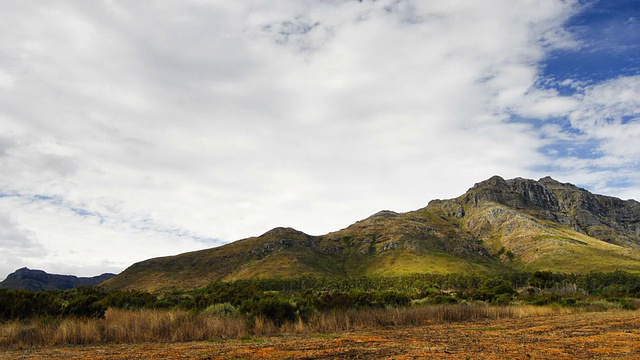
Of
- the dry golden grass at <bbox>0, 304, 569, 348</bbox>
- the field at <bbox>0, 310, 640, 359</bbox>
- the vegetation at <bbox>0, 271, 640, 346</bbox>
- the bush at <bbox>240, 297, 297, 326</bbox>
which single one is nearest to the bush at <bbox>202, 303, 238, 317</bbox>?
the vegetation at <bbox>0, 271, 640, 346</bbox>

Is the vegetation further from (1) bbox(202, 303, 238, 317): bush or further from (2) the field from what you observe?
(2) the field

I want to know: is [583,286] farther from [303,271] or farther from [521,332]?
[303,271]

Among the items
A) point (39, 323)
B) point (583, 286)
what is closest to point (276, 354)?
point (39, 323)

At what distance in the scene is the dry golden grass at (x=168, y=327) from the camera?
2048 cm

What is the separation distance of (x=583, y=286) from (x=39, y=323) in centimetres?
12535

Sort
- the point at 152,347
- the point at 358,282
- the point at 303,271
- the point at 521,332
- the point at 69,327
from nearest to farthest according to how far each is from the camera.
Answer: the point at 152,347
the point at 69,327
the point at 521,332
the point at 358,282
the point at 303,271

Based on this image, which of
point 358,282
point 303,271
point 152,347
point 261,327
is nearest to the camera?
point 152,347

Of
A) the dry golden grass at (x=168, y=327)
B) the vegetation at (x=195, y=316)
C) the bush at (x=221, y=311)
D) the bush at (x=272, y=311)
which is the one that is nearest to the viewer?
the dry golden grass at (x=168, y=327)

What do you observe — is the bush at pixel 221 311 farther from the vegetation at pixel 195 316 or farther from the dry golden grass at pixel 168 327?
the dry golden grass at pixel 168 327

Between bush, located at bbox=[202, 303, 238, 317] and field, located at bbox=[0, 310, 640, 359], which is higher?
bush, located at bbox=[202, 303, 238, 317]

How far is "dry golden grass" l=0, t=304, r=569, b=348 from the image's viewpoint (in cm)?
2048

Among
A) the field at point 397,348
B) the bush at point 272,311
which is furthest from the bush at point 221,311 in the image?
the field at point 397,348

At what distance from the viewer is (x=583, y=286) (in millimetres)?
107938

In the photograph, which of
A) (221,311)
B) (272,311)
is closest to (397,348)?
(272,311)
